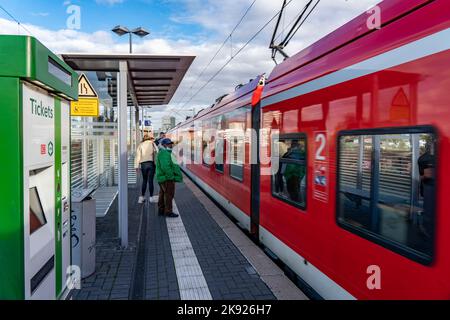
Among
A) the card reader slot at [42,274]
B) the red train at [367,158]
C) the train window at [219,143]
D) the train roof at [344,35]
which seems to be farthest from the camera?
the train window at [219,143]

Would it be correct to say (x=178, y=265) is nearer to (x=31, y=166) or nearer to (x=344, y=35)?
(x=31, y=166)

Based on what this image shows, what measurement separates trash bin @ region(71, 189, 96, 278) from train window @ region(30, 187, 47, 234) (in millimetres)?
1868

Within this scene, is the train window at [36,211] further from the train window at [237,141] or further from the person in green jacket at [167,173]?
the person in green jacket at [167,173]

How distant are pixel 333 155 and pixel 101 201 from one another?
Answer: 23.7 feet

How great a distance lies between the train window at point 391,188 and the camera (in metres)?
2.29

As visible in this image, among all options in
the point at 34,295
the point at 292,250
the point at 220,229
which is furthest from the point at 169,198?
the point at 34,295

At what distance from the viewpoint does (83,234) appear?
171 inches

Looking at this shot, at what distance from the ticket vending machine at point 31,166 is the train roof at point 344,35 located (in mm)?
2408

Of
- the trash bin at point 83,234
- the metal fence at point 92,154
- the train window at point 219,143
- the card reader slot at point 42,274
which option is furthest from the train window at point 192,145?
the card reader slot at point 42,274

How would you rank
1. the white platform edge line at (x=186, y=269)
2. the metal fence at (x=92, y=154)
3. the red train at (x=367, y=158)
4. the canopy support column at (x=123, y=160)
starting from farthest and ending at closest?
the metal fence at (x=92, y=154), the canopy support column at (x=123, y=160), the white platform edge line at (x=186, y=269), the red train at (x=367, y=158)

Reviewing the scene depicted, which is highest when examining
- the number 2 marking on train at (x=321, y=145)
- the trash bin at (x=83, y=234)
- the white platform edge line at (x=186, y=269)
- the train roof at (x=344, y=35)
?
the train roof at (x=344, y=35)

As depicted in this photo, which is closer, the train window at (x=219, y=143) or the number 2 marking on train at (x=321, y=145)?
the number 2 marking on train at (x=321, y=145)

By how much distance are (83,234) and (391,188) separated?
344 centimetres

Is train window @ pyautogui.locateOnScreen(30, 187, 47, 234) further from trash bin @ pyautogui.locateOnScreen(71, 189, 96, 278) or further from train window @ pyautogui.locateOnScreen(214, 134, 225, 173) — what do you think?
train window @ pyautogui.locateOnScreen(214, 134, 225, 173)
